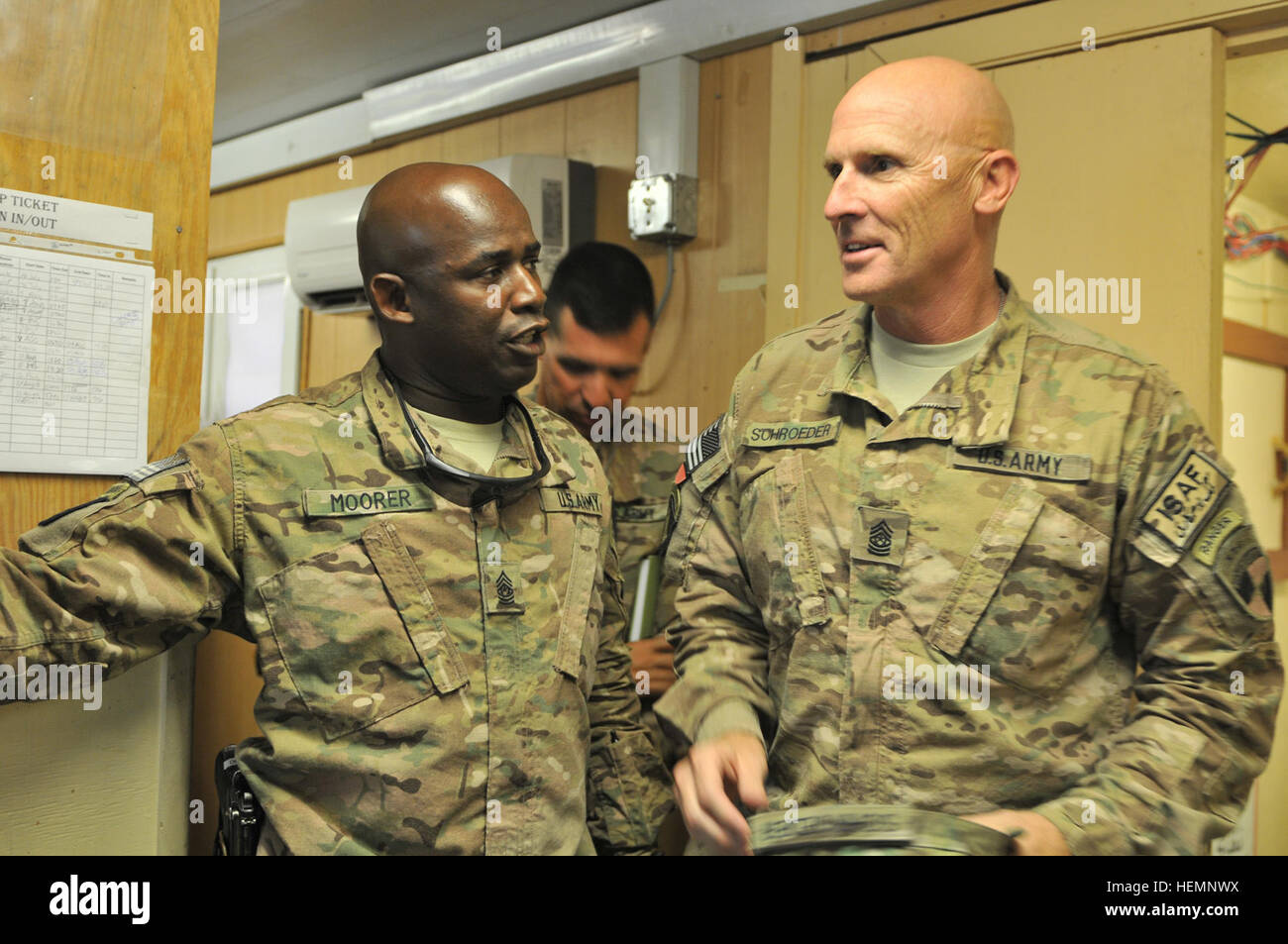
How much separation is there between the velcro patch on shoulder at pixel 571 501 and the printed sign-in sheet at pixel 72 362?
514mm

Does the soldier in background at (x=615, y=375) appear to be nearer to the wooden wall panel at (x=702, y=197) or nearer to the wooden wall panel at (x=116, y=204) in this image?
the wooden wall panel at (x=702, y=197)

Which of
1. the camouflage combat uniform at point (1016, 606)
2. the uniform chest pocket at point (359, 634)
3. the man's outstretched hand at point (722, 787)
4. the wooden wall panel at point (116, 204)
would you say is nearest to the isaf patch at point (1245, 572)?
the camouflage combat uniform at point (1016, 606)

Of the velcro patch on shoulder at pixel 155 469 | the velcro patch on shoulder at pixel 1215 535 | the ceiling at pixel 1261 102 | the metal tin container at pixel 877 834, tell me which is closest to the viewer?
the metal tin container at pixel 877 834

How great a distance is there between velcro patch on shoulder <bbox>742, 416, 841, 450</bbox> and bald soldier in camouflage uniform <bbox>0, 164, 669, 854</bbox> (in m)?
0.25

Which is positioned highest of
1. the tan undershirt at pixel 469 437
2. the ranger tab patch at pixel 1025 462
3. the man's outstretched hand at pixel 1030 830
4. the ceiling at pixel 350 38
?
the ceiling at pixel 350 38

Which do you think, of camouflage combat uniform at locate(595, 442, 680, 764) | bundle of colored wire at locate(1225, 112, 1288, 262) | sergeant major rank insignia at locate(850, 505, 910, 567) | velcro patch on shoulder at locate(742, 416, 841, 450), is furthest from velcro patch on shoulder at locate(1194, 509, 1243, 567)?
bundle of colored wire at locate(1225, 112, 1288, 262)

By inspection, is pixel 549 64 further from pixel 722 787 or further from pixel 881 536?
pixel 722 787

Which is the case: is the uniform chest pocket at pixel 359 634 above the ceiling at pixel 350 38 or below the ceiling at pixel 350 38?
below

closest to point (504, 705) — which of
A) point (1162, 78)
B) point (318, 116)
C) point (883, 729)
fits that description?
point (883, 729)

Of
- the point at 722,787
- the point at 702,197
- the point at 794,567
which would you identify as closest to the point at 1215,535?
the point at 794,567

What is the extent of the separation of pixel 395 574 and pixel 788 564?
45cm

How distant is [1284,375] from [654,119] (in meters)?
1.78

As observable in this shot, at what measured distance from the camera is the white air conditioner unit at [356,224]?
2.34 metres

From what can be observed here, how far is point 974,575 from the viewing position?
3.60ft
